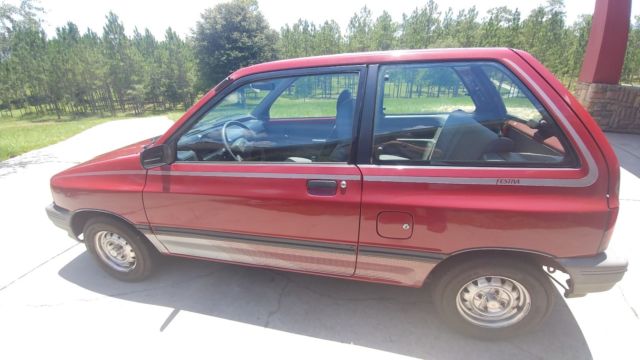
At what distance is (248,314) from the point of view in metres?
2.47

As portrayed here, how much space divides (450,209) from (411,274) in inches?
21.3

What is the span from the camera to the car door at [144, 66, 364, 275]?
78.6 inches

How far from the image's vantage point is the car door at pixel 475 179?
1690mm

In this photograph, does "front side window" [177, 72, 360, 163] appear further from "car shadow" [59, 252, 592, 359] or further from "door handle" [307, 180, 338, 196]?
"car shadow" [59, 252, 592, 359]

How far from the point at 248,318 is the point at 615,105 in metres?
10.1

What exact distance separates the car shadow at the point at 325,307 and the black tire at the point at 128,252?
4.2 inches

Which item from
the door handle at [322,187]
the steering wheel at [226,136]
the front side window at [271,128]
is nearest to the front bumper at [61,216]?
the front side window at [271,128]

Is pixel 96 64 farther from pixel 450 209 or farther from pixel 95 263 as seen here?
pixel 450 209

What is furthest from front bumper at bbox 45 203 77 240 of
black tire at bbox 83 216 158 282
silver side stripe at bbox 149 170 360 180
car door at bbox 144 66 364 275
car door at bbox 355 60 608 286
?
car door at bbox 355 60 608 286

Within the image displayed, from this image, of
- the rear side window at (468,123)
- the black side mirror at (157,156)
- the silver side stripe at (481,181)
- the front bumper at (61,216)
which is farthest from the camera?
the front bumper at (61,216)

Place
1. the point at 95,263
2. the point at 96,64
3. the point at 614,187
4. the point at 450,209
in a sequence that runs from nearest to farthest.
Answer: the point at 614,187, the point at 450,209, the point at 95,263, the point at 96,64

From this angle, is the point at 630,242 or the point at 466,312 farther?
the point at 630,242

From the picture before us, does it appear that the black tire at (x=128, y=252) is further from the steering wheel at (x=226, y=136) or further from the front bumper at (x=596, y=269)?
the front bumper at (x=596, y=269)

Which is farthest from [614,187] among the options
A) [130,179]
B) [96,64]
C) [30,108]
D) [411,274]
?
[30,108]
